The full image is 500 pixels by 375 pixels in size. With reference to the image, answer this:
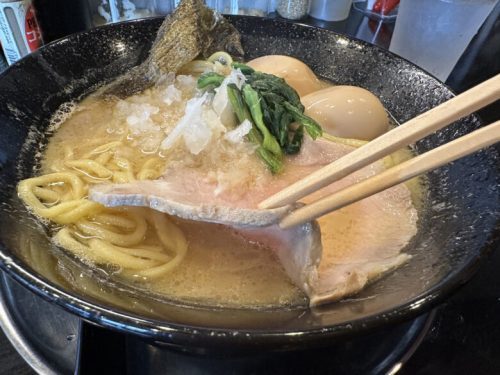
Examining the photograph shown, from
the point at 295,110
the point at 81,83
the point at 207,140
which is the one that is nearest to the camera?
the point at 207,140

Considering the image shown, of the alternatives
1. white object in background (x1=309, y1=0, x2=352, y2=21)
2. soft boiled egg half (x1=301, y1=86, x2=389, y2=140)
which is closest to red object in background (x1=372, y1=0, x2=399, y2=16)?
white object in background (x1=309, y1=0, x2=352, y2=21)

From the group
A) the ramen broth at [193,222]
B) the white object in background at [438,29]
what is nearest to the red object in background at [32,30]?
the ramen broth at [193,222]

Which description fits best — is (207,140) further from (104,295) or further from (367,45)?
(367,45)

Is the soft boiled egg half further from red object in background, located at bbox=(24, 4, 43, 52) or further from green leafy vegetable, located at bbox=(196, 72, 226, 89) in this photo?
red object in background, located at bbox=(24, 4, 43, 52)

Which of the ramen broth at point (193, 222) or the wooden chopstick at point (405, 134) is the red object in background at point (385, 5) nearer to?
the ramen broth at point (193, 222)

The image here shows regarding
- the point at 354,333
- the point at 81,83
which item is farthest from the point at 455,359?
the point at 81,83

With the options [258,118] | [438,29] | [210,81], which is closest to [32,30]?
[210,81]
